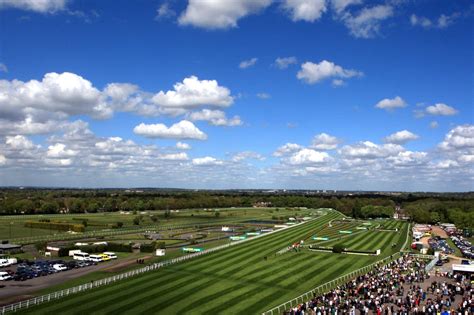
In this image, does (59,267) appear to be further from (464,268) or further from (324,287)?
(464,268)

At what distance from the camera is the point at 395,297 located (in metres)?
36.4

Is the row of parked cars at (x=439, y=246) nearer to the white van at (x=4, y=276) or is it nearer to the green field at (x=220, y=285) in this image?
the green field at (x=220, y=285)

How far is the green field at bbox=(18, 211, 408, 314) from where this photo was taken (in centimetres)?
3497

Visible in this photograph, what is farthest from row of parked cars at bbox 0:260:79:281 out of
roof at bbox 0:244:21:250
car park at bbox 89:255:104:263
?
roof at bbox 0:244:21:250

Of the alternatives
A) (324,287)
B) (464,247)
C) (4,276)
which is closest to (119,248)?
(4,276)

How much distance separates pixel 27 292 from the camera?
39.4 meters

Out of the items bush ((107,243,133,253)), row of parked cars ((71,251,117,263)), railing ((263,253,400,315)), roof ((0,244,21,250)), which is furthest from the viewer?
bush ((107,243,133,253))

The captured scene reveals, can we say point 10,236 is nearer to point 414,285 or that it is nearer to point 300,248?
point 300,248

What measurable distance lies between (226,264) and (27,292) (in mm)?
22357

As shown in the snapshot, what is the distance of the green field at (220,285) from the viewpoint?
35.0 meters

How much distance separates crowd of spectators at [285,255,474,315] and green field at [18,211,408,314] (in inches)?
161

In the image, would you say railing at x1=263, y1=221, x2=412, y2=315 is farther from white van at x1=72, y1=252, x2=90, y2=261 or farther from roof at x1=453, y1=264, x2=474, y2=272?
white van at x1=72, y1=252, x2=90, y2=261

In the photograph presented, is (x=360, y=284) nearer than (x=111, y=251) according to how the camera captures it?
Yes

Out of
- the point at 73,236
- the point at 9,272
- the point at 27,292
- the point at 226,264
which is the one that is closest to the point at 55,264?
the point at 9,272
